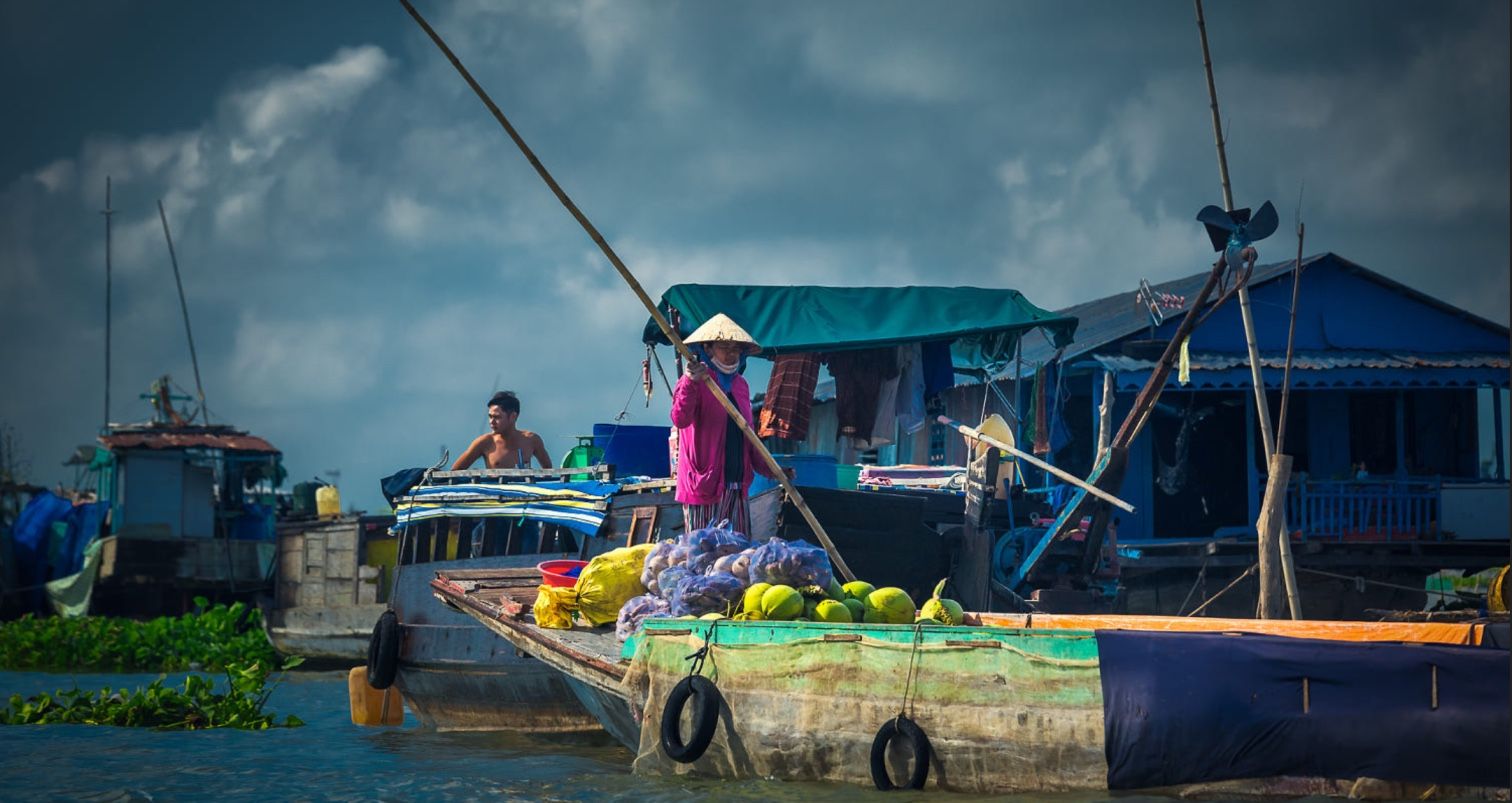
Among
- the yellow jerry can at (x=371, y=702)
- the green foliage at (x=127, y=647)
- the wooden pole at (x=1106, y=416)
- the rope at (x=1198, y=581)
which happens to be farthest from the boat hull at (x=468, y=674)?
the green foliage at (x=127, y=647)

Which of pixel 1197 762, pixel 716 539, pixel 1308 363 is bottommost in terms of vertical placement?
pixel 1197 762

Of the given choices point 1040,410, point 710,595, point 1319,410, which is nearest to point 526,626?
point 710,595

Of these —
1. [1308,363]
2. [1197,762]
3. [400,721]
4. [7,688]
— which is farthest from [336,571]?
[1197,762]

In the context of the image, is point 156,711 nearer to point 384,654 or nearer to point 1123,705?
point 384,654

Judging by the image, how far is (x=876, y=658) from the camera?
5.65 meters

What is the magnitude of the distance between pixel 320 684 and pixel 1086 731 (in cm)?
1238

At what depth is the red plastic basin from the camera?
812cm

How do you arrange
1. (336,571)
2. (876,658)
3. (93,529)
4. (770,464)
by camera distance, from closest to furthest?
1. (876,658)
2. (770,464)
3. (336,571)
4. (93,529)

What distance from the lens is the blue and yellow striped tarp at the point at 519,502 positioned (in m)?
10.0

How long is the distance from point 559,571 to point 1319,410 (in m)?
10.6

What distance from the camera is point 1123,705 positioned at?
504cm

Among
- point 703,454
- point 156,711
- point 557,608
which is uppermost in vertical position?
point 703,454

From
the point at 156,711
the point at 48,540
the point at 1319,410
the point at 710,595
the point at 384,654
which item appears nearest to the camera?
the point at 710,595

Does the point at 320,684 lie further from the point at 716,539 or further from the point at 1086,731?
the point at 1086,731
